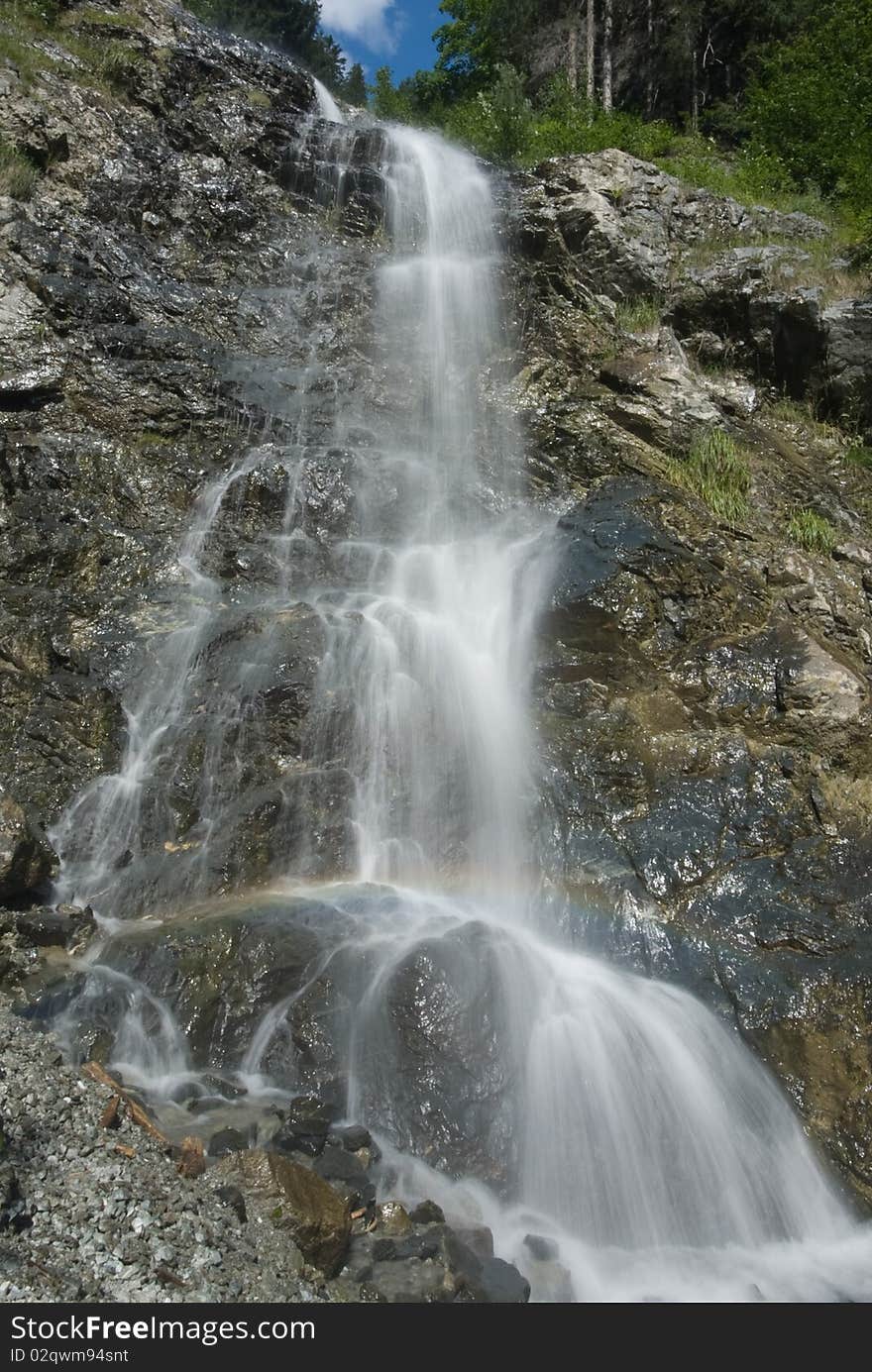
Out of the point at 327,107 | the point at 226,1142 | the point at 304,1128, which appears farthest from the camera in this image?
the point at 327,107

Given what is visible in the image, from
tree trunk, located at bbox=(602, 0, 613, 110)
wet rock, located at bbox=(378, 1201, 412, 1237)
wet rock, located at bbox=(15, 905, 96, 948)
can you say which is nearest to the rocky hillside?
wet rock, located at bbox=(15, 905, 96, 948)

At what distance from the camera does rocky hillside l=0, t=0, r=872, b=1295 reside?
22.9ft

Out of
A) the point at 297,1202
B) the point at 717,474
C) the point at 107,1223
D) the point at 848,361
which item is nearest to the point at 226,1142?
the point at 297,1202

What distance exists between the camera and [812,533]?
1092 centimetres

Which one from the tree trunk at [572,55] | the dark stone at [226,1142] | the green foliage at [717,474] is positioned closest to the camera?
the dark stone at [226,1142]

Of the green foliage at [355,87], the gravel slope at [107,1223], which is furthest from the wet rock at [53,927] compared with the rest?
the green foliage at [355,87]

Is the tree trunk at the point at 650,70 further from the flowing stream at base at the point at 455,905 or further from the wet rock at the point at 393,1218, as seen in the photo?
the wet rock at the point at 393,1218

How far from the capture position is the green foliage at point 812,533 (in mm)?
10844

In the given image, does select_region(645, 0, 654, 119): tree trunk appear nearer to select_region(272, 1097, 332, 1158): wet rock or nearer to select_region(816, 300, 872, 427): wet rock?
select_region(816, 300, 872, 427): wet rock

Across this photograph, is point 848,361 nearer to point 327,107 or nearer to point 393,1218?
point 393,1218

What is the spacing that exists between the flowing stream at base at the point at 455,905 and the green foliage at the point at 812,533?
322cm

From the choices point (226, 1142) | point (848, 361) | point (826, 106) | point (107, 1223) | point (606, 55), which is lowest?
point (226, 1142)

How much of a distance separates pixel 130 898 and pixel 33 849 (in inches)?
34.0

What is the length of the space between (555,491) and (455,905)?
22.5 feet
